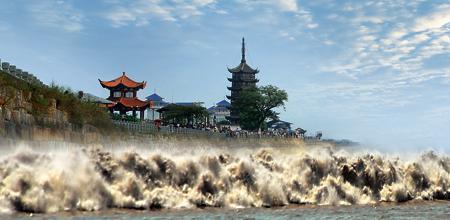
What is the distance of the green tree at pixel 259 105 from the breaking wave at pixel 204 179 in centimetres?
9611

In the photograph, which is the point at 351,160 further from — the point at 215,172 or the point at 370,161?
the point at 215,172

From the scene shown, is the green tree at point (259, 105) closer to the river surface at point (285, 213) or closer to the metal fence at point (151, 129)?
the metal fence at point (151, 129)

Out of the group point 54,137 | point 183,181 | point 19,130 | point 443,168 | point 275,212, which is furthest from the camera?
point 54,137

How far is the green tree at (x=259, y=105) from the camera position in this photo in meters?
115

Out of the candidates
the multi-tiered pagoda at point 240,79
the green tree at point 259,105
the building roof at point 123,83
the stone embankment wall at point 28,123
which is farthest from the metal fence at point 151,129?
the multi-tiered pagoda at point 240,79

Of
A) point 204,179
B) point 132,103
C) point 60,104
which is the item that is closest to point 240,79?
point 132,103

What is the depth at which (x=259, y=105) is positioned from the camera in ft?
381

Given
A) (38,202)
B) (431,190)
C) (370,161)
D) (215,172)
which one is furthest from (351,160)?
(38,202)

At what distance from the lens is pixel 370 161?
1792 centimetres

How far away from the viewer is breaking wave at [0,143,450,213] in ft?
45.0

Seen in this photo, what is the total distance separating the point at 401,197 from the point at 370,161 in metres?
1.18

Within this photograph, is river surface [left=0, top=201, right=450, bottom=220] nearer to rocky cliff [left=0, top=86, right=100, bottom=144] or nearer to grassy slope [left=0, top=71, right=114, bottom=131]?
rocky cliff [left=0, top=86, right=100, bottom=144]

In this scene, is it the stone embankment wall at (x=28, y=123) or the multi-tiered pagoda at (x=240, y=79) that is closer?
the stone embankment wall at (x=28, y=123)

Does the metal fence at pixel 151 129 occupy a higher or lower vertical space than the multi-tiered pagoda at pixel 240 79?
lower
